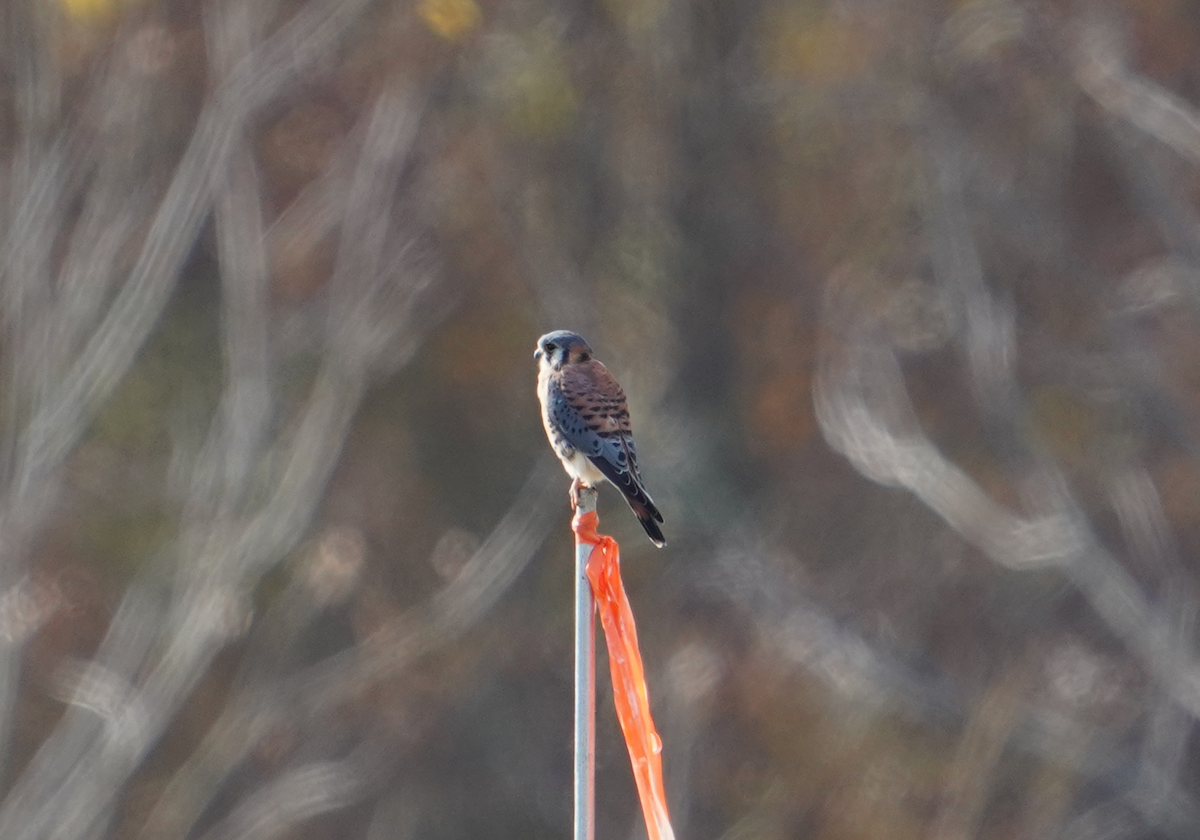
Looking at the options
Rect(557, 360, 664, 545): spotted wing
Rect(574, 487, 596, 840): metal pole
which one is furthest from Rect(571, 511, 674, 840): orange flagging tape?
Rect(557, 360, 664, 545): spotted wing

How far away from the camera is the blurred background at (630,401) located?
6801mm

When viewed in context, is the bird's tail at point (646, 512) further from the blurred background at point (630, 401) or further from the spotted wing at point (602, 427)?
the blurred background at point (630, 401)

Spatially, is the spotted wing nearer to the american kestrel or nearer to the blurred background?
the american kestrel

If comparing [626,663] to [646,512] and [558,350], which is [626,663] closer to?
[646,512]

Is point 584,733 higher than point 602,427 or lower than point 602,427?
lower

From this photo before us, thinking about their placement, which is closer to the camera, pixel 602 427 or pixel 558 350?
pixel 602 427

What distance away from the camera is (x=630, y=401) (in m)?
7.36

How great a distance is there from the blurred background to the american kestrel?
3.16 m

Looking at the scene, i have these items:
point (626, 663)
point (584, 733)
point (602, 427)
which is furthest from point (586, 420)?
point (584, 733)

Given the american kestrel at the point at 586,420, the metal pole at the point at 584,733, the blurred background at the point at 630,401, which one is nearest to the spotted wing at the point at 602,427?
the american kestrel at the point at 586,420

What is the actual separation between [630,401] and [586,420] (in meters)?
3.78

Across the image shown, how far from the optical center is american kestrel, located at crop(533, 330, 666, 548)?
3506 millimetres

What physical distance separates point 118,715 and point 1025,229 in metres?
4.16

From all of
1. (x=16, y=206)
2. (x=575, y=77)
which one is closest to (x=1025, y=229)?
(x=575, y=77)
